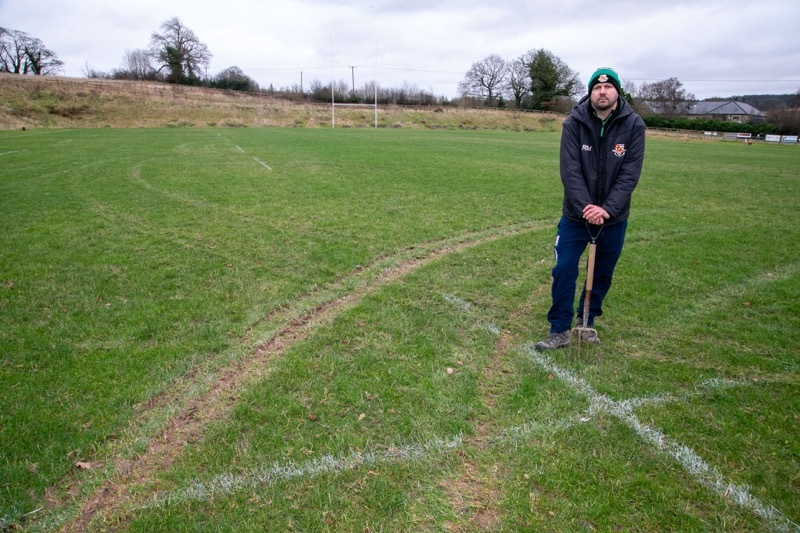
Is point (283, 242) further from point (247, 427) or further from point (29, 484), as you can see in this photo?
point (29, 484)

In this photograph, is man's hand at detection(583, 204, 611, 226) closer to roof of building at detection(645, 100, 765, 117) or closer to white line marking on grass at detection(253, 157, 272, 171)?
white line marking on grass at detection(253, 157, 272, 171)

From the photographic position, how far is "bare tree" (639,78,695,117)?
293ft

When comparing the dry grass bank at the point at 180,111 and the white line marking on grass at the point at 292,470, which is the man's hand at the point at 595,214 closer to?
the white line marking on grass at the point at 292,470

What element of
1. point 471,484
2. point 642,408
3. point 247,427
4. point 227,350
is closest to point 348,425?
point 247,427

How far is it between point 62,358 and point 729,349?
251 inches

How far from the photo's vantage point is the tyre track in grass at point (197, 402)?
279cm

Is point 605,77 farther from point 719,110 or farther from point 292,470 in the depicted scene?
point 719,110

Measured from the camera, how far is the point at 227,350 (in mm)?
4477

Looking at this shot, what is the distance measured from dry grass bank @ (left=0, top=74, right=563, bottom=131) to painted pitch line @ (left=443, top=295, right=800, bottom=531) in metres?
49.3

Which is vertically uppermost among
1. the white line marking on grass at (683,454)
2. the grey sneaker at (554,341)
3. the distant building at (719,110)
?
the distant building at (719,110)

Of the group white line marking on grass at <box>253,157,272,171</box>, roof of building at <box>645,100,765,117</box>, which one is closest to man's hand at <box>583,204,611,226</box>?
white line marking on grass at <box>253,157,272,171</box>

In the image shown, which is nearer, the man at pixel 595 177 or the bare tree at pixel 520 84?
the man at pixel 595 177

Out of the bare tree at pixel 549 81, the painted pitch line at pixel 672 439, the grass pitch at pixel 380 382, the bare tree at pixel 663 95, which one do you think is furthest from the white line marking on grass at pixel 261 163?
the bare tree at pixel 663 95

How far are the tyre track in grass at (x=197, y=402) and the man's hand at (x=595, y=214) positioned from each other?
2.80 m
